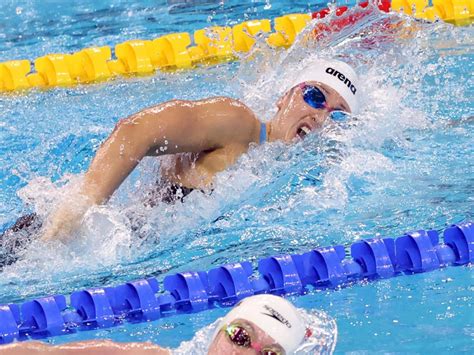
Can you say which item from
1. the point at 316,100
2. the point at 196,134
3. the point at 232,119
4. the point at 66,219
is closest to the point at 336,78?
the point at 316,100

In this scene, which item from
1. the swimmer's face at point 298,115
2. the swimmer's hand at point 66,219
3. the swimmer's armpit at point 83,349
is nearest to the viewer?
the swimmer's armpit at point 83,349

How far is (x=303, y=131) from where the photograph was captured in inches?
144

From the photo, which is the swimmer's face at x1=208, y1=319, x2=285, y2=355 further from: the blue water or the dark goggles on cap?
the blue water

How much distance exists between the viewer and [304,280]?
3.10 meters

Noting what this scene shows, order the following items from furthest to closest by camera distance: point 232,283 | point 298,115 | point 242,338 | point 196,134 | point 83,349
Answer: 1. point 298,115
2. point 196,134
3. point 232,283
4. point 83,349
5. point 242,338

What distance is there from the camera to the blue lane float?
9.46 feet

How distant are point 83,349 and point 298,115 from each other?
1651 millimetres

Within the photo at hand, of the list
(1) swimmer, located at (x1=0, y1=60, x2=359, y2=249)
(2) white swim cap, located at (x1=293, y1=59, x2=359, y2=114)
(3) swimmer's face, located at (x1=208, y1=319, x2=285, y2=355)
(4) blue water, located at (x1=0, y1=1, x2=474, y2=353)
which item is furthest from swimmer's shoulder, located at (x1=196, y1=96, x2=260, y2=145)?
(3) swimmer's face, located at (x1=208, y1=319, x2=285, y2=355)

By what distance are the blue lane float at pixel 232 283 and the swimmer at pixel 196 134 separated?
0.96 ft

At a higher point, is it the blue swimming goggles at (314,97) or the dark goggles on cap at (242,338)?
the blue swimming goggles at (314,97)

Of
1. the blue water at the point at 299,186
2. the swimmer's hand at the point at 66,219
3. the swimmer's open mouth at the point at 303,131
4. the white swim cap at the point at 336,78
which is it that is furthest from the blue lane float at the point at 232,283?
the white swim cap at the point at 336,78

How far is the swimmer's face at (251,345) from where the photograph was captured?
6.77 feet

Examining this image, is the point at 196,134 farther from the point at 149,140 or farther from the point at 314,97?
the point at 314,97

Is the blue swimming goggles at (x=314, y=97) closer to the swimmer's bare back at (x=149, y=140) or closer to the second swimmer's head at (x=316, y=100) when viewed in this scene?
the second swimmer's head at (x=316, y=100)
